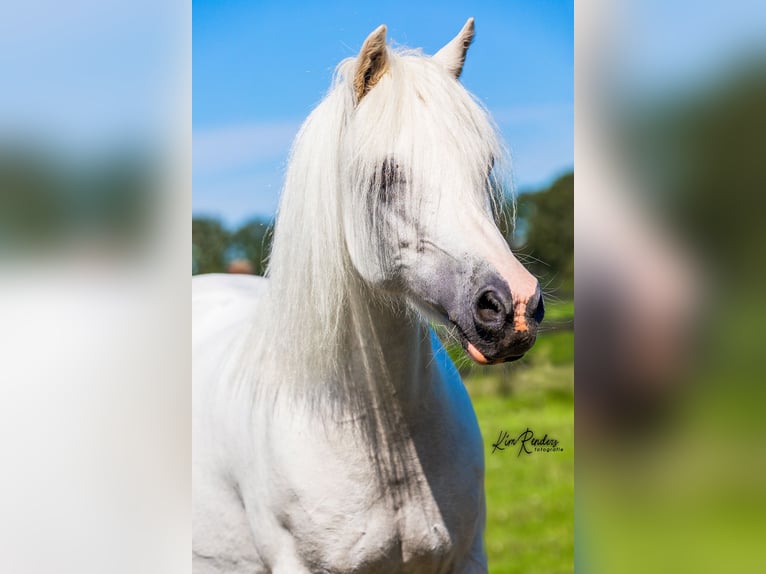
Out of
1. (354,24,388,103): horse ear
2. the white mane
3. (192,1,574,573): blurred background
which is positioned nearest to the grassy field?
(192,1,574,573): blurred background

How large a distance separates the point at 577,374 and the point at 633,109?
52 centimetres

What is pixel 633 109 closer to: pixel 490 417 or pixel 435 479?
pixel 435 479

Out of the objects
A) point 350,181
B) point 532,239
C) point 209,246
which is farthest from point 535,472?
point 350,181

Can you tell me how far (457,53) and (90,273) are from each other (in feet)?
2.78

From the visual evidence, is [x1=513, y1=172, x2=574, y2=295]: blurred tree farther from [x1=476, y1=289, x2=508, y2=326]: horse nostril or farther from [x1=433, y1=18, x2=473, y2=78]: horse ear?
[x1=476, y1=289, x2=508, y2=326]: horse nostril

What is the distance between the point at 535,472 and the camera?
3012 millimetres

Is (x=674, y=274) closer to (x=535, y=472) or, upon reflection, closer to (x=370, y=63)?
(x=370, y=63)

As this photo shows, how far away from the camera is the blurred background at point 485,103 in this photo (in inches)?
80.2

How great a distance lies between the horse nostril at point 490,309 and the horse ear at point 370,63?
46 centimetres

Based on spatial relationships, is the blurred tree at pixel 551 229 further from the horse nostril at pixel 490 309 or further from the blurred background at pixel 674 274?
the horse nostril at pixel 490 309

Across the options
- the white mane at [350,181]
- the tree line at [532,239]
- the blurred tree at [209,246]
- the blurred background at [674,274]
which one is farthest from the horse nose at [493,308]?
the blurred tree at [209,246]

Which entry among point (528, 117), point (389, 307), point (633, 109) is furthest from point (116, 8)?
point (528, 117)

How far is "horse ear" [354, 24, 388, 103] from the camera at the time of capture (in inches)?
52.4

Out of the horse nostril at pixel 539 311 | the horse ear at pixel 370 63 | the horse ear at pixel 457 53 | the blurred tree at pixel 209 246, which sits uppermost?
the horse ear at pixel 457 53
